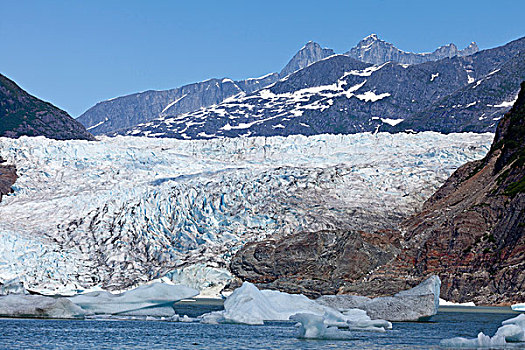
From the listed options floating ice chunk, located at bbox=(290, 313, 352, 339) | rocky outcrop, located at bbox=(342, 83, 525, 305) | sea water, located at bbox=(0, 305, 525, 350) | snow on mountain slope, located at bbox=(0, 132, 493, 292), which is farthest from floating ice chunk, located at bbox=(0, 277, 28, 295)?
floating ice chunk, located at bbox=(290, 313, 352, 339)

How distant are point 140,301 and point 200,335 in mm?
8422

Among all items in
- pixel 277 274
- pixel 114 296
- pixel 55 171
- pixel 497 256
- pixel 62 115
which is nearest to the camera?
pixel 114 296

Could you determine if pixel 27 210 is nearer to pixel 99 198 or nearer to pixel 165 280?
pixel 99 198

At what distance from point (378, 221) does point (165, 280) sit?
18167 mm

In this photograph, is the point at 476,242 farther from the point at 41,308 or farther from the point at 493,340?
the point at 41,308

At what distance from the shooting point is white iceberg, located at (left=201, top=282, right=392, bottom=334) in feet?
89.2

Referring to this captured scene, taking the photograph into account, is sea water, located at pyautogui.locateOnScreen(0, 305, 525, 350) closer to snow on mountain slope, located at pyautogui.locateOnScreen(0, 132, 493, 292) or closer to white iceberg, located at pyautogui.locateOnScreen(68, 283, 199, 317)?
white iceberg, located at pyautogui.locateOnScreen(68, 283, 199, 317)

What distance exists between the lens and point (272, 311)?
3100cm

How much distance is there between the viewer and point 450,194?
2196 inches

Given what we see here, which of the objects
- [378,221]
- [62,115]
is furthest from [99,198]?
[62,115]

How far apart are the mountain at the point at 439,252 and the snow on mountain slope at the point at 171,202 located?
13.7ft

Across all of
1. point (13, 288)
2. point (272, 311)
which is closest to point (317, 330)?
point (272, 311)

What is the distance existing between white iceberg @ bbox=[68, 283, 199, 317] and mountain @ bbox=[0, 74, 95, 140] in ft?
296

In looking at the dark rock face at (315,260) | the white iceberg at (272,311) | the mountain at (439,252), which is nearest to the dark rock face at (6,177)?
the dark rock face at (315,260)
